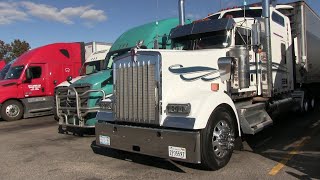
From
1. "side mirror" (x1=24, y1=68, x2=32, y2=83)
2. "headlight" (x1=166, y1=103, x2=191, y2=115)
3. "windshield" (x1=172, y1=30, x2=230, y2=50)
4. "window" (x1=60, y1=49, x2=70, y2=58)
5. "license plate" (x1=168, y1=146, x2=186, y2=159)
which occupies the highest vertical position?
"window" (x1=60, y1=49, x2=70, y2=58)

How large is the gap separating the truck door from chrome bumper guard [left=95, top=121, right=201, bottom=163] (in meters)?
10.1

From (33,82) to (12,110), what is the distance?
1.46 meters

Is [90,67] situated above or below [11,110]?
above

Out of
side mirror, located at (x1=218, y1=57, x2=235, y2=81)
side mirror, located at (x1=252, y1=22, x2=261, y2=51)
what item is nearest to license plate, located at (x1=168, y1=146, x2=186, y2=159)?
side mirror, located at (x1=218, y1=57, x2=235, y2=81)

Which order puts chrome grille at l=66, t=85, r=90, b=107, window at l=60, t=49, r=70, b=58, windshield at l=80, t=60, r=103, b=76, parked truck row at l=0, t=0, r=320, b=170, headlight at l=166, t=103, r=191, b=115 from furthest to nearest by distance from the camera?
window at l=60, t=49, r=70, b=58 → windshield at l=80, t=60, r=103, b=76 → chrome grille at l=66, t=85, r=90, b=107 → parked truck row at l=0, t=0, r=320, b=170 → headlight at l=166, t=103, r=191, b=115

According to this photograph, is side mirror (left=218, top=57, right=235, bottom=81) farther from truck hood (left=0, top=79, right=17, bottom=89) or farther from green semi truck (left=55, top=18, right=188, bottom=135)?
truck hood (left=0, top=79, right=17, bottom=89)

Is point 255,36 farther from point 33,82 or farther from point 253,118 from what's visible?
point 33,82

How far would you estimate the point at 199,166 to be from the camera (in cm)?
696

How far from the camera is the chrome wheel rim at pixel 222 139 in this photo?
673 cm

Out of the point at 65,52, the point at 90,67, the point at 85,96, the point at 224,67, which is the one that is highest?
the point at 65,52

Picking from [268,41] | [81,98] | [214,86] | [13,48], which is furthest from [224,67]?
[13,48]

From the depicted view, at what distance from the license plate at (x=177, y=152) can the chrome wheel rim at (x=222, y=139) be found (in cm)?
62

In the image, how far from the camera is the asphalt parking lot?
6672 mm

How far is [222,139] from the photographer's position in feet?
22.5
